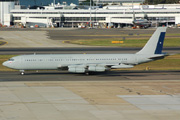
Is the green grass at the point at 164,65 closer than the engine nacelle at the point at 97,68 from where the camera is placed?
No

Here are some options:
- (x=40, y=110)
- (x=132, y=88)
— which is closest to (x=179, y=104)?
(x=132, y=88)

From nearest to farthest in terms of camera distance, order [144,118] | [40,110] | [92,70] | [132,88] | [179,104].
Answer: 1. [144,118]
2. [40,110]
3. [179,104]
4. [132,88]
5. [92,70]

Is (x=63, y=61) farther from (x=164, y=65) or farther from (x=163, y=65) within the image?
(x=164, y=65)

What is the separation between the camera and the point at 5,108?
127 feet

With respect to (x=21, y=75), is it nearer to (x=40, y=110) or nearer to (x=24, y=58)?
(x=24, y=58)

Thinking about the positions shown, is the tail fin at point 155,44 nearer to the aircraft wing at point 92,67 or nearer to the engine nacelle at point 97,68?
the aircraft wing at point 92,67

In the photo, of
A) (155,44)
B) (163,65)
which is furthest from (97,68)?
(163,65)

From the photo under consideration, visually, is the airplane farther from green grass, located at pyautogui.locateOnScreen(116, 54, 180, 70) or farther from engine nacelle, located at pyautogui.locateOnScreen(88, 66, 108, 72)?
green grass, located at pyautogui.locateOnScreen(116, 54, 180, 70)

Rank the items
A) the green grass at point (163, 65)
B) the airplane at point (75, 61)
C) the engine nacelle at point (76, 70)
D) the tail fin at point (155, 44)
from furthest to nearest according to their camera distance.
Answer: the green grass at point (163, 65) < the tail fin at point (155, 44) < the airplane at point (75, 61) < the engine nacelle at point (76, 70)

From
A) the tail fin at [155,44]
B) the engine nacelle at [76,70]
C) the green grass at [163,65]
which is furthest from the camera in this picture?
the green grass at [163,65]

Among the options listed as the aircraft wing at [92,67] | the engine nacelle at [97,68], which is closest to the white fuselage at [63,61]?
the aircraft wing at [92,67]

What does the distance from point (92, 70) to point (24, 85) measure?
41.1ft

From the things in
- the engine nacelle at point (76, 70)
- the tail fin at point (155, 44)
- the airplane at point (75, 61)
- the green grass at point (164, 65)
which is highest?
the tail fin at point (155, 44)

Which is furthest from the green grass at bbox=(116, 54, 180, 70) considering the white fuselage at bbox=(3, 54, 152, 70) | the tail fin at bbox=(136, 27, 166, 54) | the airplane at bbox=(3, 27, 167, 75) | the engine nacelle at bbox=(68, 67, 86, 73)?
the engine nacelle at bbox=(68, 67, 86, 73)
